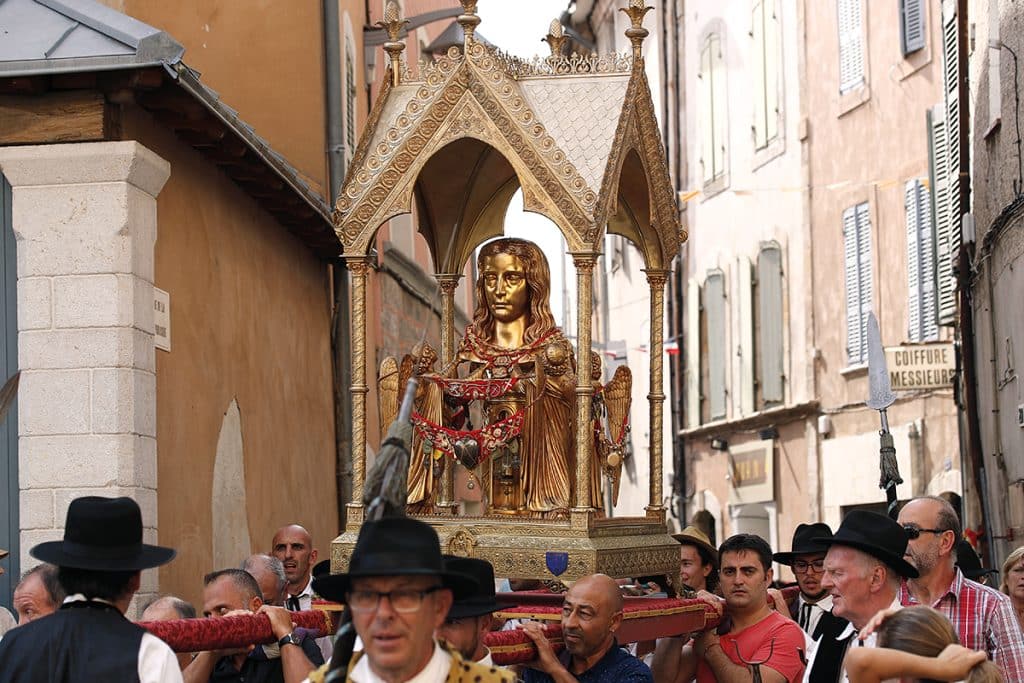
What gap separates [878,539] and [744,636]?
6.97 feet

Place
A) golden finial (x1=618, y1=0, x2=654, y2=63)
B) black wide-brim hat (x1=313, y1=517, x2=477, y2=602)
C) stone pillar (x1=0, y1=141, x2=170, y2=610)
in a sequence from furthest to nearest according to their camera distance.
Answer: stone pillar (x1=0, y1=141, x2=170, y2=610) → golden finial (x1=618, y1=0, x2=654, y2=63) → black wide-brim hat (x1=313, y1=517, x2=477, y2=602)

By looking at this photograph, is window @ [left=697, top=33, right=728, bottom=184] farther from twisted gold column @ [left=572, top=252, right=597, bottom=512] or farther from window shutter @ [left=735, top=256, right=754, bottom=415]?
twisted gold column @ [left=572, top=252, right=597, bottom=512]

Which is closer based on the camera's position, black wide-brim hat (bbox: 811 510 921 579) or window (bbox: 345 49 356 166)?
black wide-brim hat (bbox: 811 510 921 579)

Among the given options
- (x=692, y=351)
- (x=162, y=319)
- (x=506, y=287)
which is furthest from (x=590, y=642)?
(x=692, y=351)

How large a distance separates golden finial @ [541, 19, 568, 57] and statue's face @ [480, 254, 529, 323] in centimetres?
112

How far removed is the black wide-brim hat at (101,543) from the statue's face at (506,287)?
4.09m

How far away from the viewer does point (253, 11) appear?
47.0 ft

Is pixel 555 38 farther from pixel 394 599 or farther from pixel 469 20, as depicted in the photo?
pixel 394 599

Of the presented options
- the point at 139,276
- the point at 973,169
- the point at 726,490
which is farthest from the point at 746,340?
the point at 139,276

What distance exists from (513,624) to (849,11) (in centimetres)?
1715

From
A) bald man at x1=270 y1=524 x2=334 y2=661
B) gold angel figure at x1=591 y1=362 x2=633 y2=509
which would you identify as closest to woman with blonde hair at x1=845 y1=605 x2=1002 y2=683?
gold angel figure at x1=591 y1=362 x2=633 y2=509

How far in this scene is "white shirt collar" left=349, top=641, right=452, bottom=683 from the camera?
4.46 m

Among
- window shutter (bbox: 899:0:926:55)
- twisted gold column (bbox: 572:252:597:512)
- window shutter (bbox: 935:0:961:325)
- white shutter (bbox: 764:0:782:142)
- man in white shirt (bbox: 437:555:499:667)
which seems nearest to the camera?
man in white shirt (bbox: 437:555:499:667)

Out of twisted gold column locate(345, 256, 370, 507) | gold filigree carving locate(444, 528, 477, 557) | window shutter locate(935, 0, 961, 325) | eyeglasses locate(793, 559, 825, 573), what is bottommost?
eyeglasses locate(793, 559, 825, 573)
